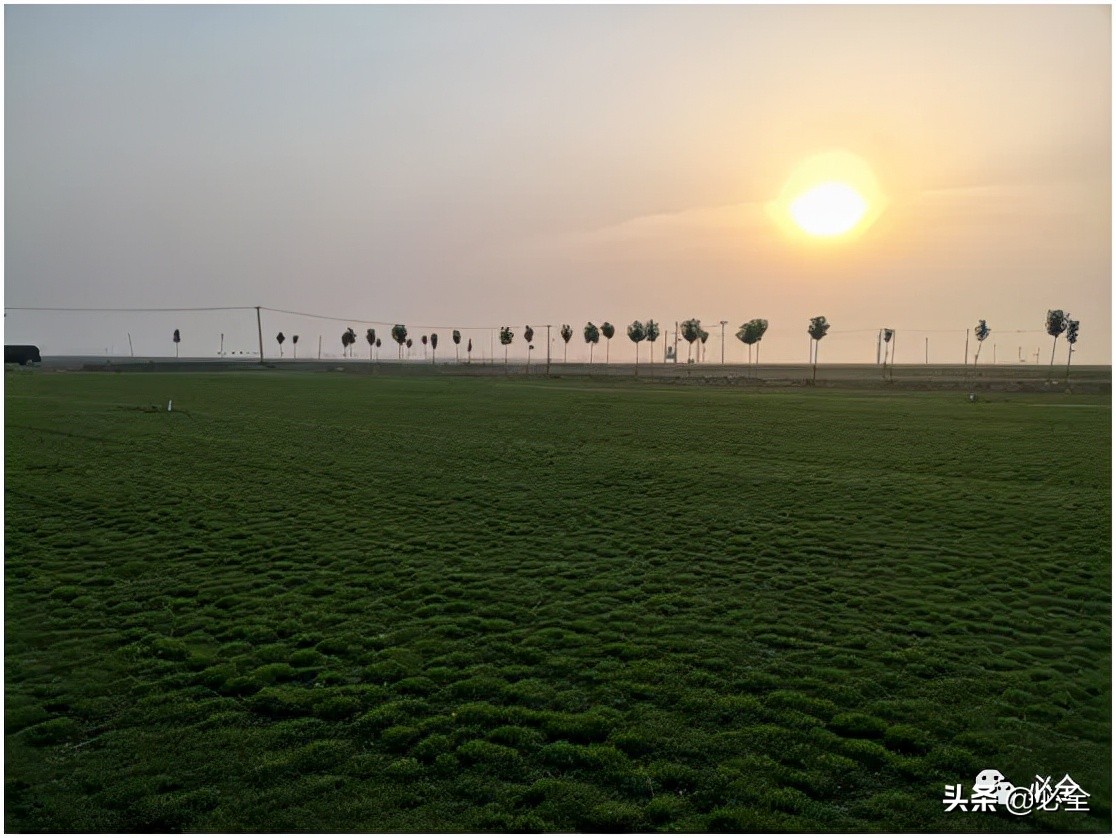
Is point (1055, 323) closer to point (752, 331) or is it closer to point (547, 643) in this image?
point (752, 331)

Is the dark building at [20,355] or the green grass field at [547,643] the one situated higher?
the dark building at [20,355]

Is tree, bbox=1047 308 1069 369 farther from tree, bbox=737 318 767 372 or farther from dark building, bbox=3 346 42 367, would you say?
dark building, bbox=3 346 42 367

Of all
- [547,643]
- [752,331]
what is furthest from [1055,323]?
[547,643]

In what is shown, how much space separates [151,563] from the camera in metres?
18.8

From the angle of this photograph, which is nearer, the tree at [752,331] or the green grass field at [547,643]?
the green grass field at [547,643]

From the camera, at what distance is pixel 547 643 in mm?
13914

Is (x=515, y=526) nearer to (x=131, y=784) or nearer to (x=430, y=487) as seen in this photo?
(x=430, y=487)

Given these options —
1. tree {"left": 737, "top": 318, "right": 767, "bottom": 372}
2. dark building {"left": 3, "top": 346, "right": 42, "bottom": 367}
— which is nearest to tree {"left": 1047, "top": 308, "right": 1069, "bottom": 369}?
tree {"left": 737, "top": 318, "right": 767, "bottom": 372}

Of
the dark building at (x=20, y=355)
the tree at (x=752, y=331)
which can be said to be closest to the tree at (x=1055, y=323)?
the tree at (x=752, y=331)

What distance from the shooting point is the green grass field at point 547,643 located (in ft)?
31.0

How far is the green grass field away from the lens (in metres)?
9.44

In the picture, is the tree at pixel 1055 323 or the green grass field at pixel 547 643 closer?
the green grass field at pixel 547 643

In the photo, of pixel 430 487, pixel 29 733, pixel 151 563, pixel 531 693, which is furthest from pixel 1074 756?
pixel 430 487

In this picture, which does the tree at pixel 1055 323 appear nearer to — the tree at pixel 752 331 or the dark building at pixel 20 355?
the tree at pixel 752 331
